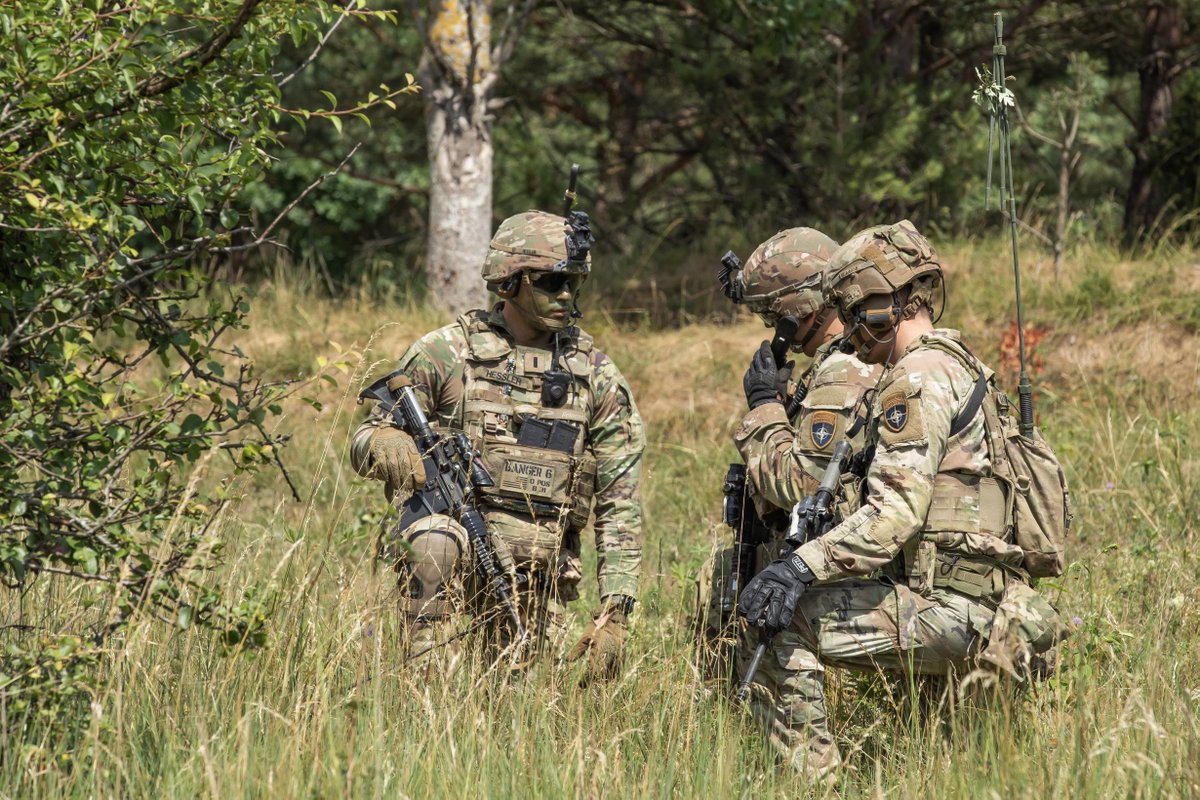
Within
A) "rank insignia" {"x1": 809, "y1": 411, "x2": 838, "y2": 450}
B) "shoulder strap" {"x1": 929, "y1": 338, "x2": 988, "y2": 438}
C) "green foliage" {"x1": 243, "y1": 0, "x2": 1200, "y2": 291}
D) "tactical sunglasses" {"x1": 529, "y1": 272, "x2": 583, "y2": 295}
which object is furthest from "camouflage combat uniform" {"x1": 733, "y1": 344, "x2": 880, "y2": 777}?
"green foliage" {"x1": 243, "y1": 0, "x2": 1200, "y2": 291}

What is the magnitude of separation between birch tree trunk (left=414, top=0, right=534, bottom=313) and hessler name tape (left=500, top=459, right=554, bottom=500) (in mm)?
4729

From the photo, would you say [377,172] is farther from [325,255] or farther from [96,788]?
[96,788]

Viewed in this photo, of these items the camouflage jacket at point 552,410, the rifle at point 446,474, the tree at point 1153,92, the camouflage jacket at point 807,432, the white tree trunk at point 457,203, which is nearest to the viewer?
the camouflage jacket at point 807,432

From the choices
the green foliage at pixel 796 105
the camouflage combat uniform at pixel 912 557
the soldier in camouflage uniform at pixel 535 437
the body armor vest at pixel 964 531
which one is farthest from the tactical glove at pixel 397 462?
the green foliage at pixel 796 105

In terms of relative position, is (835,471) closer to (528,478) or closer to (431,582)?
(528,478)

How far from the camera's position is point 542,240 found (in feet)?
14.6

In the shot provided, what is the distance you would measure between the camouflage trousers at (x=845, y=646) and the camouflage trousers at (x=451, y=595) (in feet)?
2.41

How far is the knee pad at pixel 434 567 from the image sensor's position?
4156 mm

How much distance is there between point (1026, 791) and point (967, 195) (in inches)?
324

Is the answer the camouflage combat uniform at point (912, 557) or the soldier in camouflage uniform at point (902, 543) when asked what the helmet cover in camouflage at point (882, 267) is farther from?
the camouflage combat uniform at point (912, 557)

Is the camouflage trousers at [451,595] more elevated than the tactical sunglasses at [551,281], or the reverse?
the tactical sunglasses at [551,281]

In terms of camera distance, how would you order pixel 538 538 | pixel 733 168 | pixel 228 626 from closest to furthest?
1. pixel 228 626
2. pixel 538 538
3. pixel 733 168

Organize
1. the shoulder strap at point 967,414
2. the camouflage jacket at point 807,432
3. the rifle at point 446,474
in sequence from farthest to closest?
1. the rifle at point 446,474
2. the camouflage jacket at point 807,432
3. the shoulder strap at point 967,414

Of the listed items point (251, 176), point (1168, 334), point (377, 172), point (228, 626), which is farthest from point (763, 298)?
point (377, 172)
